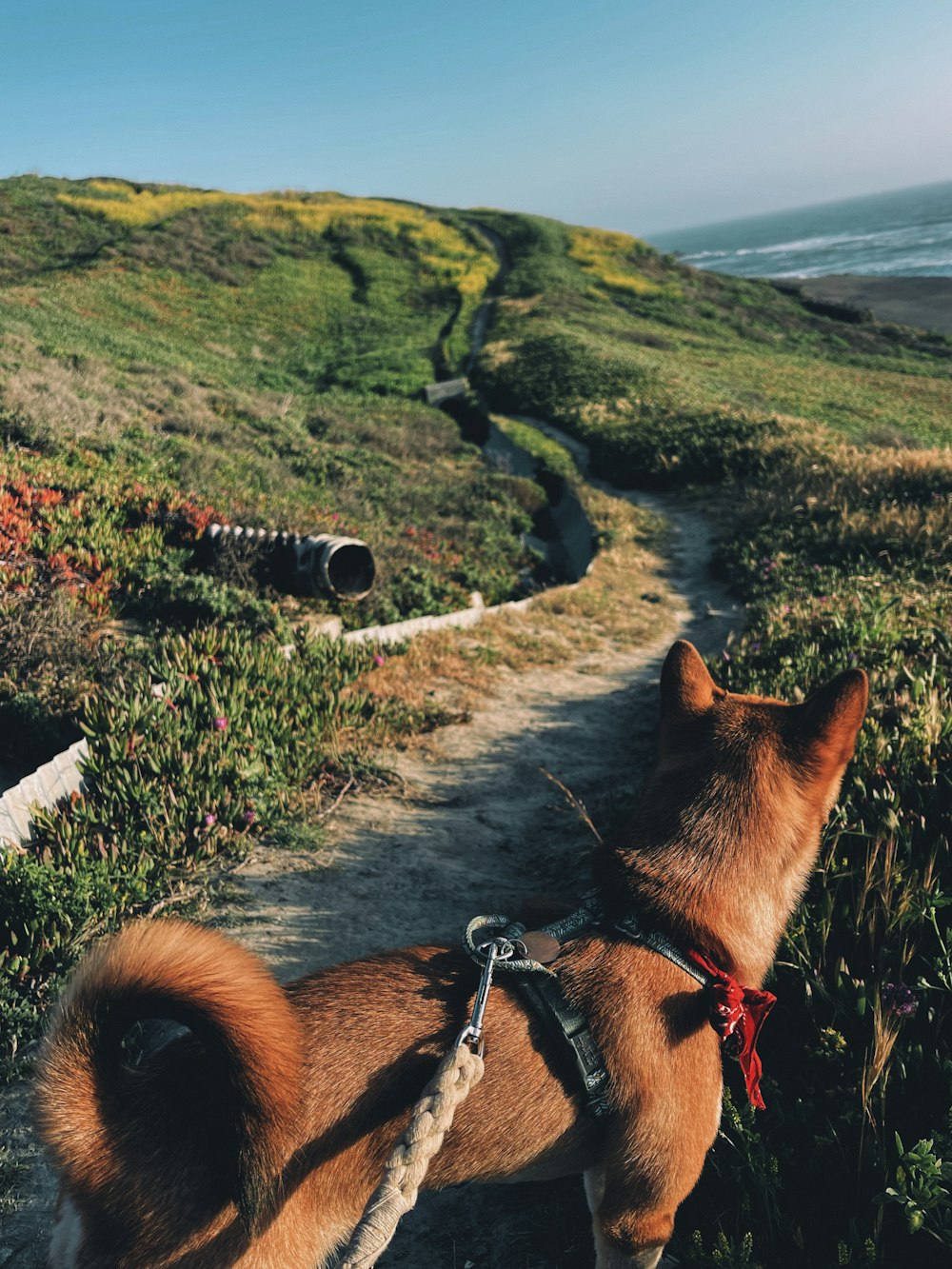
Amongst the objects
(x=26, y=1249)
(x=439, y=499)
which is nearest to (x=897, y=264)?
(x=439, y=499)

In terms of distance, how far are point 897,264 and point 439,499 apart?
10913 cm

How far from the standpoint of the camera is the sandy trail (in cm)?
279

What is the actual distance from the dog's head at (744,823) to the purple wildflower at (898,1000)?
781 millimetres

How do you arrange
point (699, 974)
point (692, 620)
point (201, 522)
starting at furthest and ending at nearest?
point (692, 620) < point (201, 522) < point (699, 974)

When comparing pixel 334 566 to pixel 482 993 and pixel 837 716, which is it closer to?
pixel 837 716

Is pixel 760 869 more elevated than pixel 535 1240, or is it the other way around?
pixel 760 869

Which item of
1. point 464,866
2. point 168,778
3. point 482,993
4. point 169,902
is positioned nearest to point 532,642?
point 464,866

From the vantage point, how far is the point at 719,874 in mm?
2486

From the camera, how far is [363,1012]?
7.15ft

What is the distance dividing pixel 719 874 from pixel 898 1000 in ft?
3.92

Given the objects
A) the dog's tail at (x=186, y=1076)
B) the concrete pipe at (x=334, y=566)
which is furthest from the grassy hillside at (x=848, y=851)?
the concrete pipe at (x=334, y=566)

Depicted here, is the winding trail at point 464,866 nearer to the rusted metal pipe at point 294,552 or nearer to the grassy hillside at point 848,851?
the grassy hillside at point 848,851

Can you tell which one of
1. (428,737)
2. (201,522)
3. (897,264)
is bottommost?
(428,737)

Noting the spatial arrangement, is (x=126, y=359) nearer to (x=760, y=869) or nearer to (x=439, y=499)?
(x=439, y=499)
